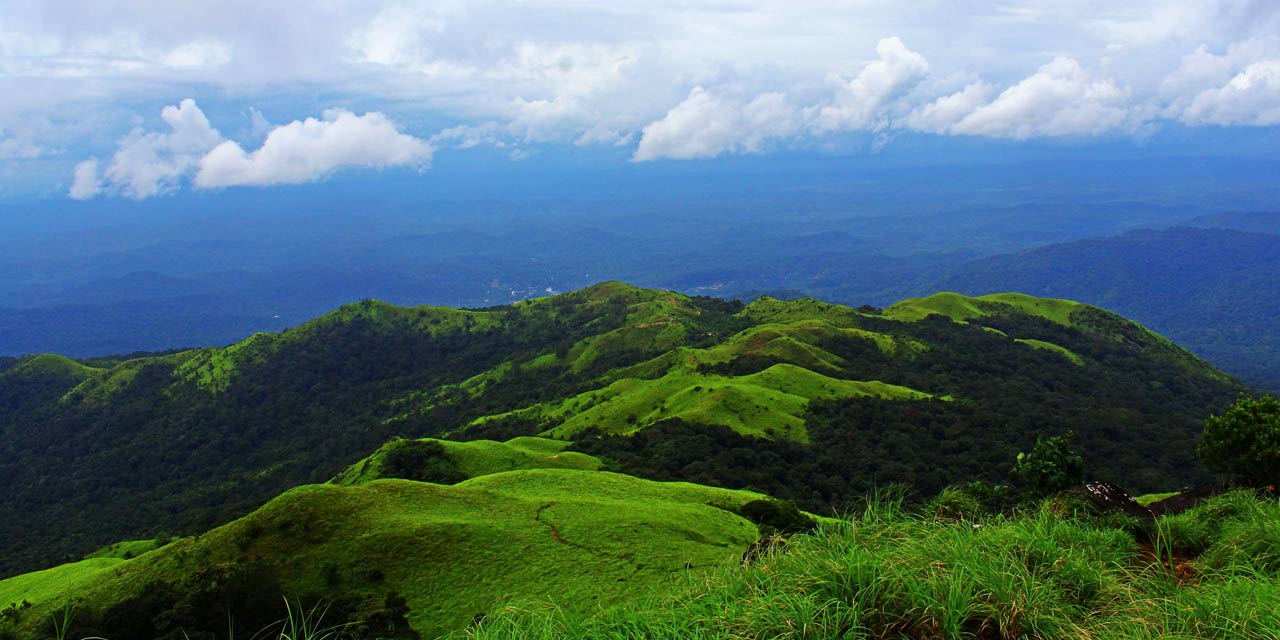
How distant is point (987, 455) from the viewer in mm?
79500

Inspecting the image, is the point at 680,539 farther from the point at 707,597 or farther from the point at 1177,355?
the point at 1177,355

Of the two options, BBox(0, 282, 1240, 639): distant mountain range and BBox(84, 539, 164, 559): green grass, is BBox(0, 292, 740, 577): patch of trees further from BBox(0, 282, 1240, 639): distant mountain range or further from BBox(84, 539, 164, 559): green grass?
BBox(84, 539, 164, 559): green grass

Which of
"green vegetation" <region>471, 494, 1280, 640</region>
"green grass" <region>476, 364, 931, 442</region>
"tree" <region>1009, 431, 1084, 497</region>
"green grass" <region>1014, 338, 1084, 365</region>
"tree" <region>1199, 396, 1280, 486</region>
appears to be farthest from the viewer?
"green grass" <region>1014, 338, 1084, 365</region>

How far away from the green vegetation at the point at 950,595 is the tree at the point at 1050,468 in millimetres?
19382

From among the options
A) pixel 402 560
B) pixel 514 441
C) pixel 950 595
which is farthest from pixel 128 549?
pixel 950 595

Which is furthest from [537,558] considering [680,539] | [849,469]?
[849,469]

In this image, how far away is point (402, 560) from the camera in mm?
30297

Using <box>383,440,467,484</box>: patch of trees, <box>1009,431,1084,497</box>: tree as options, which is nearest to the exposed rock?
<box>1009,431,1084,497</box>: tree

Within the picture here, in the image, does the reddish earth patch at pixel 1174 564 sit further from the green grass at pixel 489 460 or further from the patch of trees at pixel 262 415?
the patch of trees at pixel 262 415

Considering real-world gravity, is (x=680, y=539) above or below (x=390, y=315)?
above

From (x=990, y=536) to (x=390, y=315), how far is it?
193080 millimetres

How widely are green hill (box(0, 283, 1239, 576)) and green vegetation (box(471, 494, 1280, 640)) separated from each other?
4909 centimetres

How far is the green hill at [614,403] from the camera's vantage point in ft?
251

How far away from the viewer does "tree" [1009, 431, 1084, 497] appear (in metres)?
30.4
